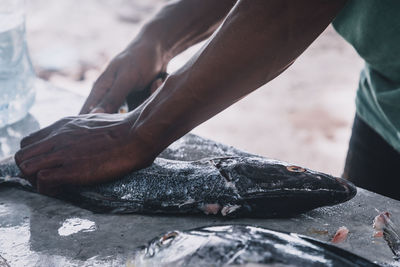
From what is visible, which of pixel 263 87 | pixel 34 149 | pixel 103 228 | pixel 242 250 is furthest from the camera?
pixel 263 87

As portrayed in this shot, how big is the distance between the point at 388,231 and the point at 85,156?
113 centimetres

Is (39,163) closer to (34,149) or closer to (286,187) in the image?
(34,149)

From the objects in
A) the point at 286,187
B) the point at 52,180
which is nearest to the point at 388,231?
the point at 286,187

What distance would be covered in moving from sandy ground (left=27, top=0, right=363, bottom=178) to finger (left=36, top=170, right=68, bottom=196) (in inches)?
141

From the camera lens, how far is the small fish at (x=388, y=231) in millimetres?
1597

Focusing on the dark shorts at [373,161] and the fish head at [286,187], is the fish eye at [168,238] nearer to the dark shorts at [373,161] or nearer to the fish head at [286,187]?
the fish head at [286,187]

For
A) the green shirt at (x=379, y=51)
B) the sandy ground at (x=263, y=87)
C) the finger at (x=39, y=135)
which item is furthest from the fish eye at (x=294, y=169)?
the sandy ground at (x=263, y=87)

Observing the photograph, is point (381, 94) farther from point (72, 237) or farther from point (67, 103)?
point (67, 103)

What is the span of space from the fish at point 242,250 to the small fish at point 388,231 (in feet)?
1.29

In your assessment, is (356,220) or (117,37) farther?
(117,37)

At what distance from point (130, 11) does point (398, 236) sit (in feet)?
27.8

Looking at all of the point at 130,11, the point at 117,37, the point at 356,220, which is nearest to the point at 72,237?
the point at 356,220

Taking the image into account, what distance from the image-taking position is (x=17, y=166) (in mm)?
2047

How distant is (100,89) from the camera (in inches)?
98.9
